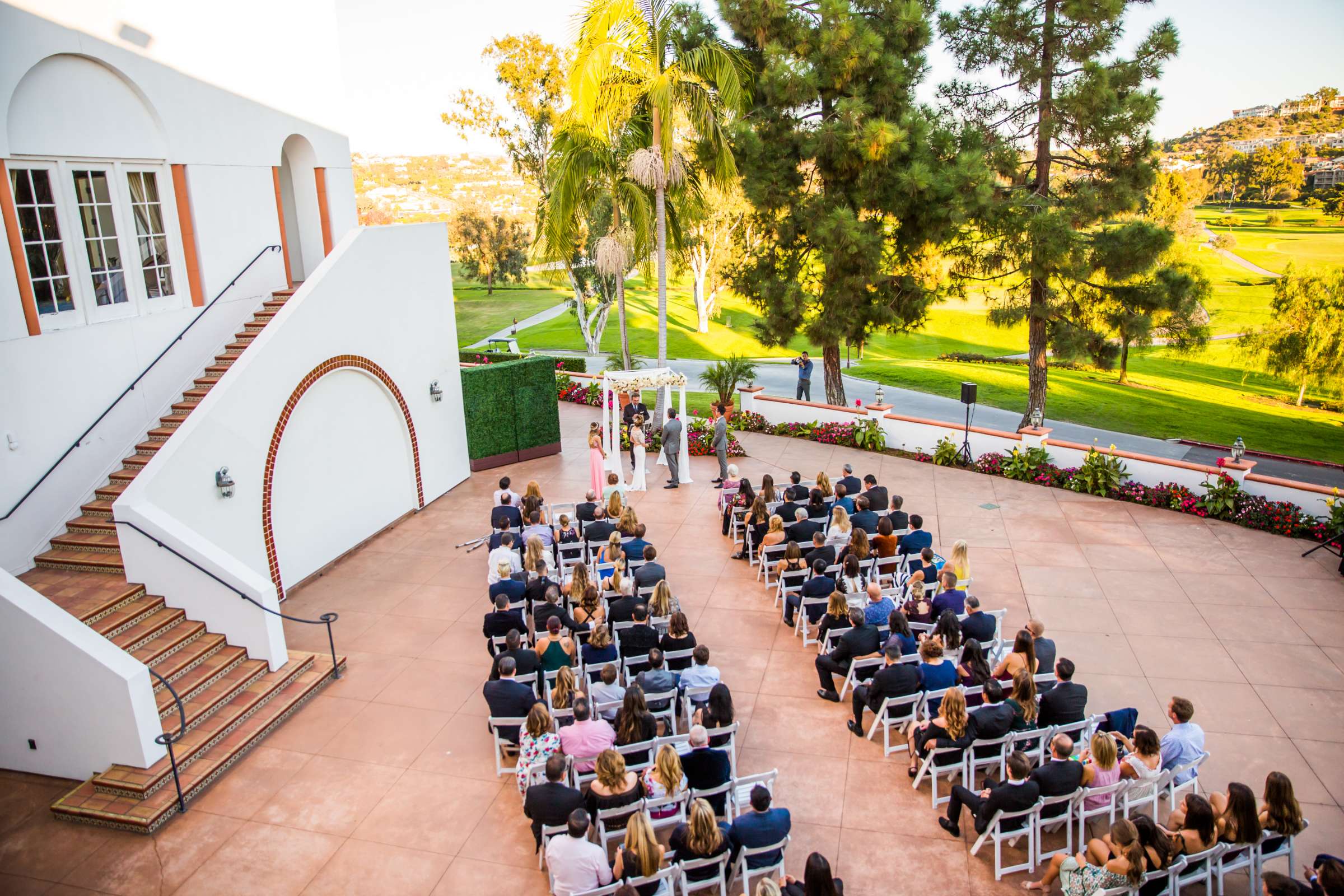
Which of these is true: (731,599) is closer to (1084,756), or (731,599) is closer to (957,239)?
(1084,756)

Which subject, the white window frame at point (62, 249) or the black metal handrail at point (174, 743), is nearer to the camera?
the black metal handrail at point (174, 743)

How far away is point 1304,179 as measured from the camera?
47188 mm

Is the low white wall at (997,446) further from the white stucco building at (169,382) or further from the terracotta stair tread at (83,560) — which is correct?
the terracotta stair tread at (83,560)

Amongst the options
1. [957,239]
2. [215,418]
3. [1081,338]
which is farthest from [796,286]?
[215,418]

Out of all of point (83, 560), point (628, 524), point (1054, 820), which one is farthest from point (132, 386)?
point (1054, 820)

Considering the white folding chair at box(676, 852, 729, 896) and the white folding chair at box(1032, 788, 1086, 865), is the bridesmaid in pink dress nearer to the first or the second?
the white folding chair at box(676, 852, 729, 896)

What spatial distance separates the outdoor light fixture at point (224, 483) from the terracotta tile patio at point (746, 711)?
2187mm

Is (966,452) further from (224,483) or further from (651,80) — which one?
(224,483)

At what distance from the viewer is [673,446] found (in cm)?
1655

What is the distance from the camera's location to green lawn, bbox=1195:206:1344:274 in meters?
47.9

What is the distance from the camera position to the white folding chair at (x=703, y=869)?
20.3 ft

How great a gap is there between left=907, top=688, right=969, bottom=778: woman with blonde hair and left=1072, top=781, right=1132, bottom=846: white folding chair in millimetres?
1031

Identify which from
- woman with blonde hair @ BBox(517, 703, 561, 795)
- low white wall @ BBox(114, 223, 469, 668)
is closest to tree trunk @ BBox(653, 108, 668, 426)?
low white wall @ BBox(114, 223, 469, 668)

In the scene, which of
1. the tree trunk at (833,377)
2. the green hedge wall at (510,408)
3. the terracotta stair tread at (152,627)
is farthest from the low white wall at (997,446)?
the terracotta stair tread at (152,627)
